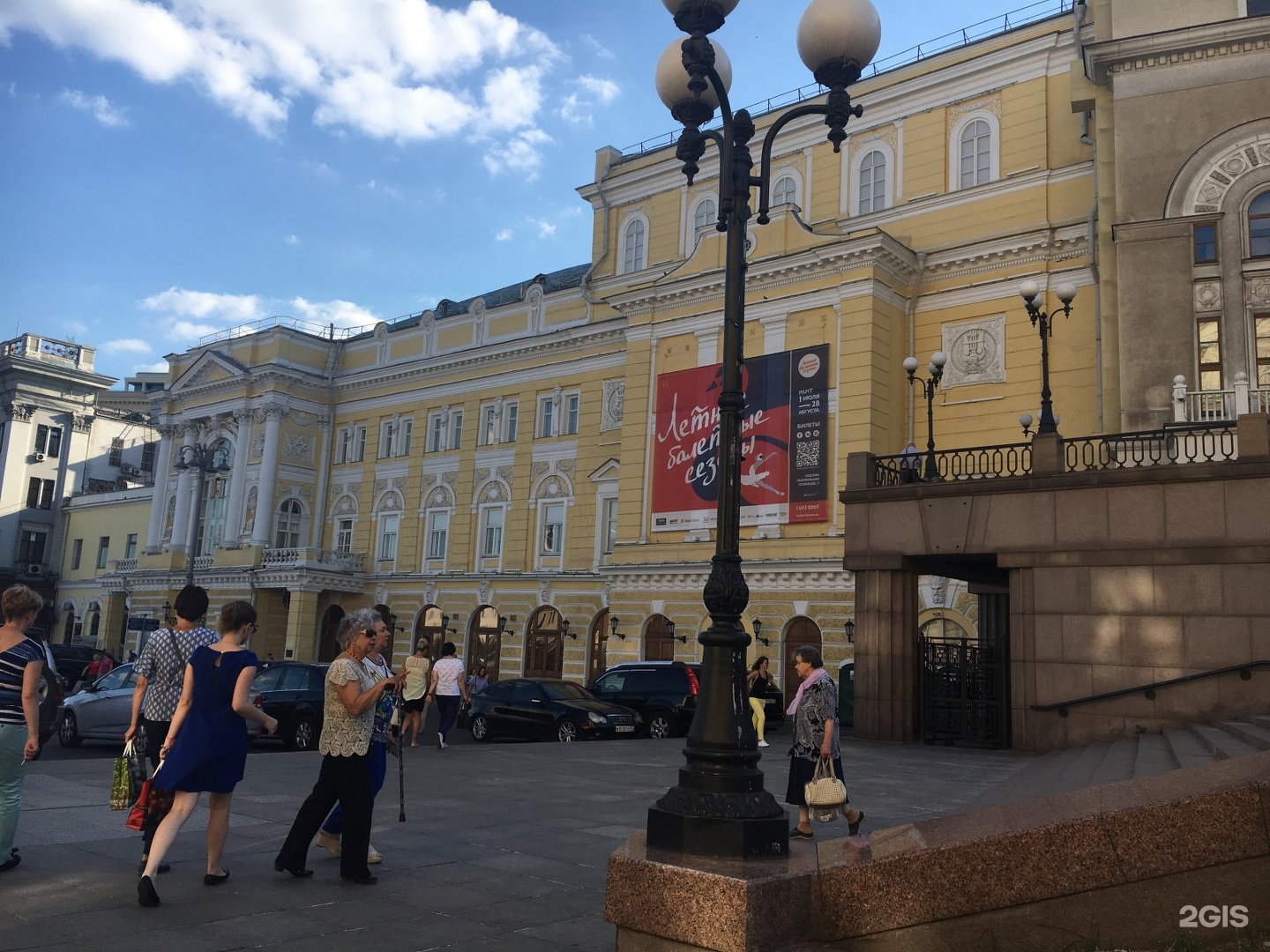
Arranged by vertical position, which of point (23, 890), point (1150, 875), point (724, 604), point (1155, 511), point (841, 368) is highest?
point (841, 368)

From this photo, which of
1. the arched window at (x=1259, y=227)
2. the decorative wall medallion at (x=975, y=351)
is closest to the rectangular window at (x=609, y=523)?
the decorative wall medallion at (x=975, y=351)

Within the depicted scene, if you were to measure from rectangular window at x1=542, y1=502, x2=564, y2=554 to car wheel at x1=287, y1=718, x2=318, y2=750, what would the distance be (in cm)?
2269

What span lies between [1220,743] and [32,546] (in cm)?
7130

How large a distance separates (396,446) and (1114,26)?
3383 cm

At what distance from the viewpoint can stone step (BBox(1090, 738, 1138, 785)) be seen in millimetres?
11664

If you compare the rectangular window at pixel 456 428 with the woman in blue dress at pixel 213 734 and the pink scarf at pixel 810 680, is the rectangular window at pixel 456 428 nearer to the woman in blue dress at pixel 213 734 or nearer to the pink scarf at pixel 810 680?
the pink scarf at pixel 810 680

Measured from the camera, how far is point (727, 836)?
5.51 meters

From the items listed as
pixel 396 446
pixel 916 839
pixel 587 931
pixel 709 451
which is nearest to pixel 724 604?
pixel 916 839

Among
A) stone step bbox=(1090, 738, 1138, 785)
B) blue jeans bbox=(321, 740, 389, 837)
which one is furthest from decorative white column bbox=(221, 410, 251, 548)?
blue jeans bbox=(321, 740, 389, 837)

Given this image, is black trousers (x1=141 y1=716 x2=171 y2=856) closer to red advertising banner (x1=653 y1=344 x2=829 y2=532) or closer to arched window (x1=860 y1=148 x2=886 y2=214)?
red advertising banner (x1=653 y1=344 x2=829 y2=532)

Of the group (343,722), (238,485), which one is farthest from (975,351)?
(238,485)

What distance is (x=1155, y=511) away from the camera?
1680 cm

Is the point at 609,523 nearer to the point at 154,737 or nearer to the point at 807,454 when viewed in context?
the point at 807,454

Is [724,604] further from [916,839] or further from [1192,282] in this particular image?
[1192,282]
